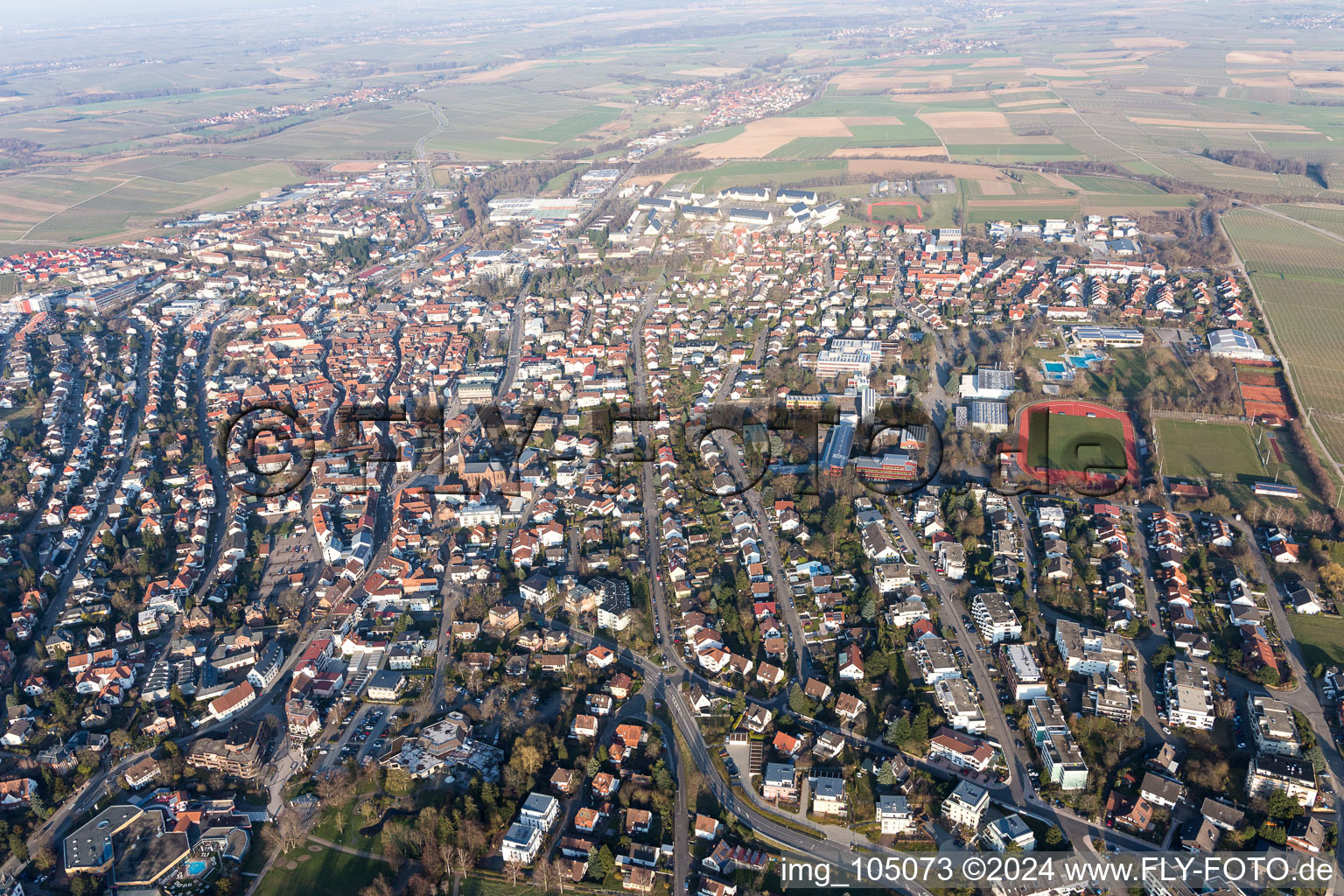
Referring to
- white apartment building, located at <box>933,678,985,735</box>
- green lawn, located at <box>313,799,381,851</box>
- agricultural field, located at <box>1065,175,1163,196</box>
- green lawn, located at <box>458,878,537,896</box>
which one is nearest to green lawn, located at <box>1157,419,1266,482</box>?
white apartment building, located at <box>933,678,985,735</box>

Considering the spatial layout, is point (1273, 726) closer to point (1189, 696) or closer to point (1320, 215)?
point (1189, 696)

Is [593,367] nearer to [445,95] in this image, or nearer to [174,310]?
[174,310]

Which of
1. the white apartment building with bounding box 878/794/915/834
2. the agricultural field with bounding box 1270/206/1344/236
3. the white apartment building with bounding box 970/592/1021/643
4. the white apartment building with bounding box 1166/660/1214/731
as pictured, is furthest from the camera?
the agricultural field with bounding box 1270/206/1344/236

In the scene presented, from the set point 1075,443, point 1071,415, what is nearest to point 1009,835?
point 1075,443

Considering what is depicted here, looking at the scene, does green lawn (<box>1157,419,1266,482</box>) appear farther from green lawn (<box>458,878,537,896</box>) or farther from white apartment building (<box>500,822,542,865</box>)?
green lawn (<box>458,878,537,896</box>)

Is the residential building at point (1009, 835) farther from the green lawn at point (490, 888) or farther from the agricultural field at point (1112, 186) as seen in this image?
the agricultural field at point (1112, 186)
